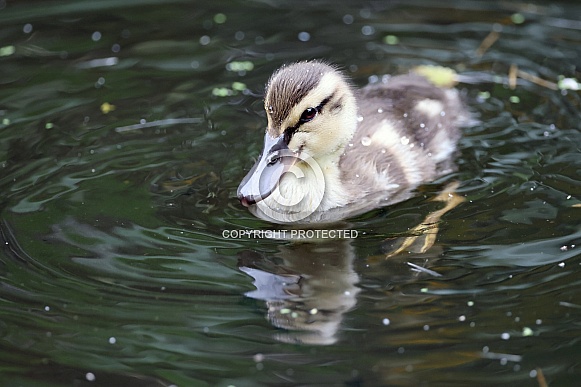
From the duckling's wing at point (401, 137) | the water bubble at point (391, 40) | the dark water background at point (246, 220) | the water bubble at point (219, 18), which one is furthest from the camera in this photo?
the water bubble at point (219, 18)

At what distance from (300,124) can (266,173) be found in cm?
29

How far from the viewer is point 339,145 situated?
14.3 ft

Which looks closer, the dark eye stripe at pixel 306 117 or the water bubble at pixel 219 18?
the dark eye stripe at pixel 306 117

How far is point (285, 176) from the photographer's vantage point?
14.0ft

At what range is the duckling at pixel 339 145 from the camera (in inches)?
161

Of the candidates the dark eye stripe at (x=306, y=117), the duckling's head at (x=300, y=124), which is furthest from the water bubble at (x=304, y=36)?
the dark eye stripe at (x=306, y=117)

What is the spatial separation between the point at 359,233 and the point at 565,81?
6.98ft

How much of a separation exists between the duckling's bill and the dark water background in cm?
22

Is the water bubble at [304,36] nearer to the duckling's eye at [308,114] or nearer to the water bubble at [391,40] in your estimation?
the water bubble at [391,40]

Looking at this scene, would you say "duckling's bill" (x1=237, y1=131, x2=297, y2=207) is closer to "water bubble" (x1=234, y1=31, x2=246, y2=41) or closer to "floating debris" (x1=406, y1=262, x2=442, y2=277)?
"floating debris" (x1=406, y1=262, x2=442, y2=277)

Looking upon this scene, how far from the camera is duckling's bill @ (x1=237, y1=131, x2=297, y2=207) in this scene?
3.98 metres

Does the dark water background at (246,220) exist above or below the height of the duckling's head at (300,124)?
below

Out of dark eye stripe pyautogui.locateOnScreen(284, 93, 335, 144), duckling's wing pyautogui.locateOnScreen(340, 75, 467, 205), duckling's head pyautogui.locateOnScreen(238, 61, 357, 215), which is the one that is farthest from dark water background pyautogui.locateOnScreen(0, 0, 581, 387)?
dark eye stripe pyautogui.locateOnScreen(284, 93, 335, 144)

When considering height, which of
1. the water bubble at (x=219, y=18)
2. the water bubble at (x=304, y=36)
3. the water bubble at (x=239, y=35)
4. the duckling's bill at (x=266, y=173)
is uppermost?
the duckling's bill at (x=266, y=173)
